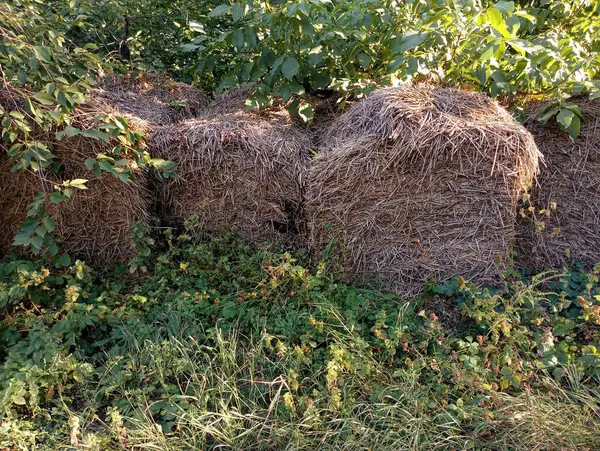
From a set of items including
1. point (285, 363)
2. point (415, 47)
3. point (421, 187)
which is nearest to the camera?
point (285, 363)

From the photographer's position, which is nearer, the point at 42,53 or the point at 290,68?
the point at 42,53

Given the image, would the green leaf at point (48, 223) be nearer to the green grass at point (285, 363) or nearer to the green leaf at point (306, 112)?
the green grass at point (285, 363)

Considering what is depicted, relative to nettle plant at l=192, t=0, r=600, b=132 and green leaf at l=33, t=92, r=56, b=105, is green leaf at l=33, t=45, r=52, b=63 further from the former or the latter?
nettle plant at l=192, t=0, r=600, b=132

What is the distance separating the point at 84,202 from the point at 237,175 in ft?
3.68

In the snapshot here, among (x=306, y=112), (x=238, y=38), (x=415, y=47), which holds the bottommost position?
(x=306, y=112)

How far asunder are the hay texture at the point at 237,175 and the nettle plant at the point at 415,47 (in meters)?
0.44

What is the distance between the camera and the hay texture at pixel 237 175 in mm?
3635

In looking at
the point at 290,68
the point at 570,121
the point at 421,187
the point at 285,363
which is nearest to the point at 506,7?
the point at 570,121

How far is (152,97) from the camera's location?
4418 mm

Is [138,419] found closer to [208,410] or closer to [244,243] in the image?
[208,410]

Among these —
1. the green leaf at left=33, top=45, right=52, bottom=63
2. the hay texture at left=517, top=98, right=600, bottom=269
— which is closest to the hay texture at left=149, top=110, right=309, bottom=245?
the green leaf at left=33, top=45, right=52, bottom=63

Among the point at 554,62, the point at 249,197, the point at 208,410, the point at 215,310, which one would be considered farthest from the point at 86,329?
the point at 554,62

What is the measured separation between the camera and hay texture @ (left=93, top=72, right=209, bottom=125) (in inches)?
162

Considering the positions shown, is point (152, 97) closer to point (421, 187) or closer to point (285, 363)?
point (421, 187)
